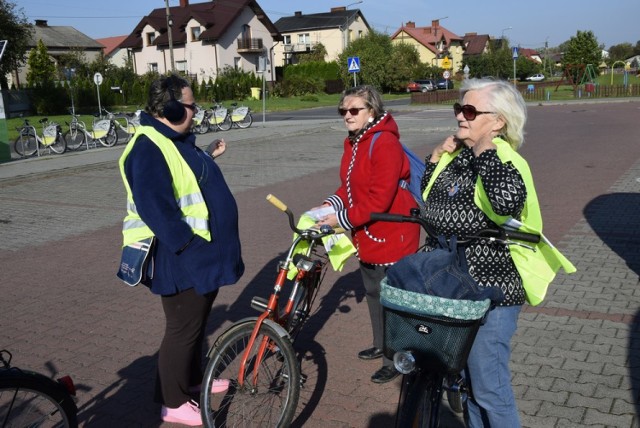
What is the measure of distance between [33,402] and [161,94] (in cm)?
161

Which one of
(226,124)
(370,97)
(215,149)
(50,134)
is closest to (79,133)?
(50,134)

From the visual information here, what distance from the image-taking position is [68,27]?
80.6 m

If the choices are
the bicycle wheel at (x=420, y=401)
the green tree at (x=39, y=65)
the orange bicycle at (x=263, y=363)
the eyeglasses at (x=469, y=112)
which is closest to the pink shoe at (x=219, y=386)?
the orange bicycle at (x=263, y=363)

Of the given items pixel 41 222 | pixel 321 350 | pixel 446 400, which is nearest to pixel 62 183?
pixel 41 222

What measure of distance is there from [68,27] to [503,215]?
287ft


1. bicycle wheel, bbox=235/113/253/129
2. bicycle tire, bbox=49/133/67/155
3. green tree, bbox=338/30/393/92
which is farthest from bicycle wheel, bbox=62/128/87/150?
green tree, bbox=338/30/393/92

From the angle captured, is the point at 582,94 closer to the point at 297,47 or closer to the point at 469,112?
the point at 297,47

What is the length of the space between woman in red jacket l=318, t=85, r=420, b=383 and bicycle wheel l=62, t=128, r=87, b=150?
18179 millimetres

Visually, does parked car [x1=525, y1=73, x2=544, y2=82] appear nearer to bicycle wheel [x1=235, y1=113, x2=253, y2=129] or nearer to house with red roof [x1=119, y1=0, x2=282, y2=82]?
house with red roof [x1=119, y1=0, x2=282, y2=82]

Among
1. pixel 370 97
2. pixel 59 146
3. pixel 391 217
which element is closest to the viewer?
pixel 391 217

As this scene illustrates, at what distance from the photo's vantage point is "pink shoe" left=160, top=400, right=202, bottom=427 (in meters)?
3.78

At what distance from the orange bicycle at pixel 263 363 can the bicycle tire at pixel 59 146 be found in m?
17.6

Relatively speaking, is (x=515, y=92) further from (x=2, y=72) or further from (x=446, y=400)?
(x=2, y=72)

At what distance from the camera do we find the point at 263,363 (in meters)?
3.45
